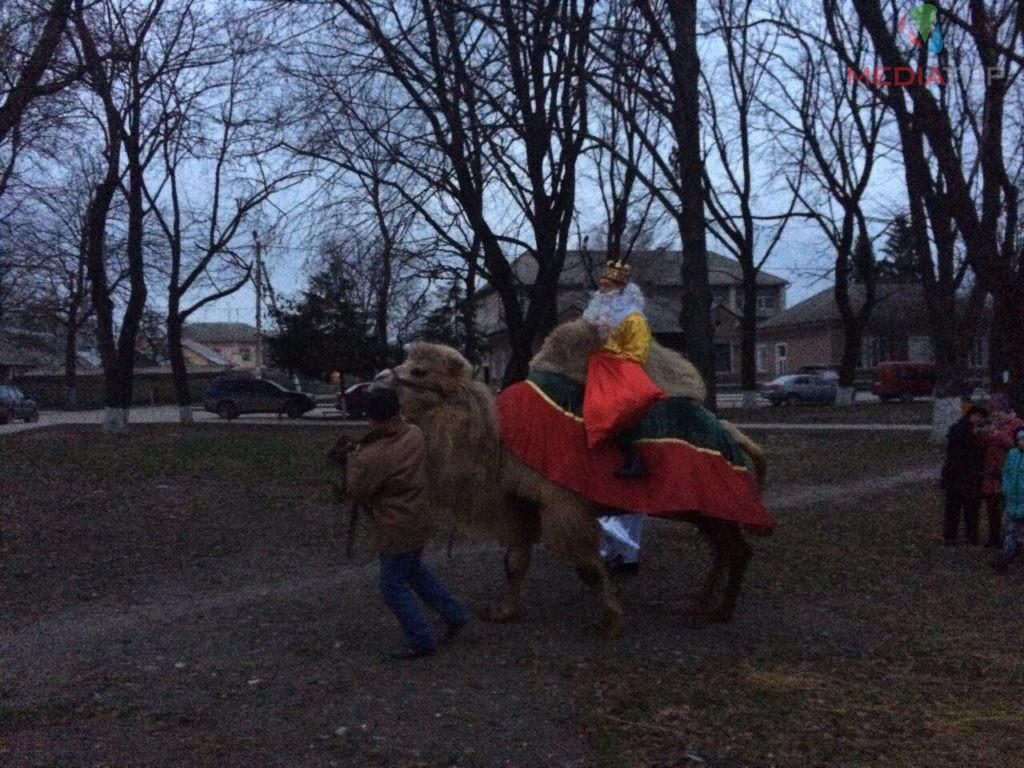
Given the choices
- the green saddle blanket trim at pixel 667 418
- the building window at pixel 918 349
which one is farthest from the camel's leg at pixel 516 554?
the building window at pixel 918 349

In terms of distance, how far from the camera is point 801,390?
4644cm

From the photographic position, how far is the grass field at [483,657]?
18.2 ft

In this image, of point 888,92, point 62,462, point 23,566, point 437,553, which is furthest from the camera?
point 62,462

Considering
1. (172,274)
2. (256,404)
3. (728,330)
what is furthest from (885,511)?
(728,330)

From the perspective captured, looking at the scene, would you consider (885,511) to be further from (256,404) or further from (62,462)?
(256,404)

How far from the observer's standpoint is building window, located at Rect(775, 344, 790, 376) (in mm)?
73312

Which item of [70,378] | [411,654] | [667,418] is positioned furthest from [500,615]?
[70,378]

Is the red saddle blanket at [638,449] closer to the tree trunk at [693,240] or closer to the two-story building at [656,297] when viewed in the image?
the tree trunk at [693,240]

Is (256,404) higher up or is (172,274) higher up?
(172,274)

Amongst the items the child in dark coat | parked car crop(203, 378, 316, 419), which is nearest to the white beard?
the child in dark coat

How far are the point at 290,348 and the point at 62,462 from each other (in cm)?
2824

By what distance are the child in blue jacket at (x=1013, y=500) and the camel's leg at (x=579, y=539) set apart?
4642 mm

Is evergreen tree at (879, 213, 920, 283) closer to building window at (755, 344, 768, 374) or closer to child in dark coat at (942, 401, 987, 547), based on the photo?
building window at (755, 344, 768, 374)

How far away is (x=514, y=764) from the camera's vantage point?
5270mm
